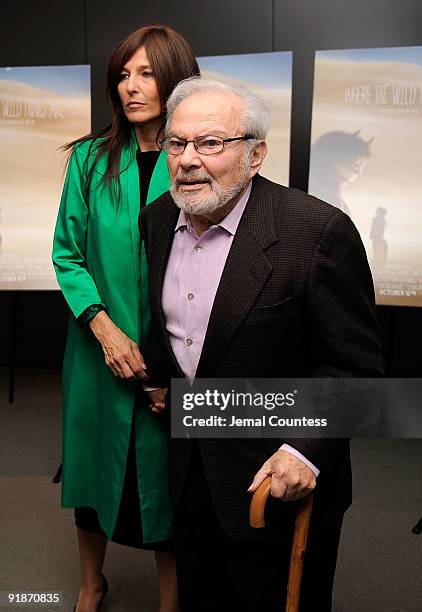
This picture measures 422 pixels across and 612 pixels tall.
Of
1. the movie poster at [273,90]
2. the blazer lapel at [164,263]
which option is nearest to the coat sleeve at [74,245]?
the blazer lapel at [164,263]

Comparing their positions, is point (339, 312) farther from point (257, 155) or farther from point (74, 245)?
point (74, 245)

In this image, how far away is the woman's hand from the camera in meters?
1.60

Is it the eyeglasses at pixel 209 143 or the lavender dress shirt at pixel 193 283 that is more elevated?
the eyeglasses at pixel 209 143

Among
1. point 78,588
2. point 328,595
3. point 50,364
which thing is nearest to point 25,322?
point 50,364

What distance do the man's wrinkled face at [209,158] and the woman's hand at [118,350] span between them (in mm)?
448

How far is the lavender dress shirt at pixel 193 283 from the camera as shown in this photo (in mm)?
1313

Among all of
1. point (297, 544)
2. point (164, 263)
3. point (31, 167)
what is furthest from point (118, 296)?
point (31, 167)

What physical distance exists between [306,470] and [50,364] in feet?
12.6

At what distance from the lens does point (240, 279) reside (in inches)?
49.2

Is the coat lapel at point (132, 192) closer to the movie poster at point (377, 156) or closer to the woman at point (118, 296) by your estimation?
the woman at point (118, 296)

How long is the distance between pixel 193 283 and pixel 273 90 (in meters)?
2.04

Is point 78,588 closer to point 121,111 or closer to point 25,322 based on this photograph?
point 121,111

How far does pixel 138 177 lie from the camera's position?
166 centimetres

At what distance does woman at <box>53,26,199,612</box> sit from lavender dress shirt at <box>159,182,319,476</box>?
265mm
